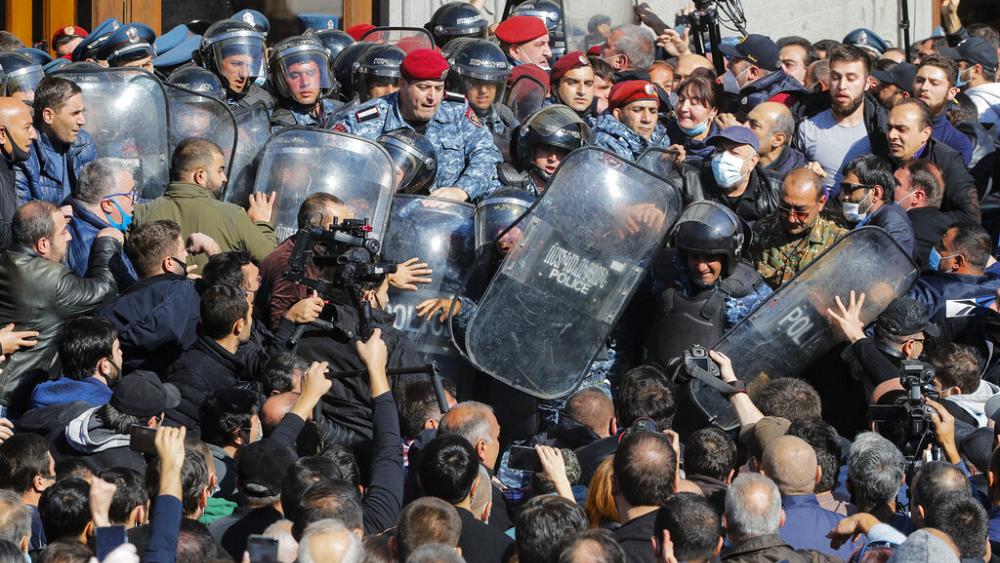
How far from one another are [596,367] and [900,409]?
1.87 meters

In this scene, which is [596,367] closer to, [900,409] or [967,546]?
[900,409]

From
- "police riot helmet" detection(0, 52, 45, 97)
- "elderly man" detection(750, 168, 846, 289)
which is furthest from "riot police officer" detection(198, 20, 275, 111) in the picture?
"elderly man" detection(750, 168, 846, 289)

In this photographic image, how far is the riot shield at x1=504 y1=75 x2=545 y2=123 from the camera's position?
1062 centimetres

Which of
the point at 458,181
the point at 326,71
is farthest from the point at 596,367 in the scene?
the point at 326,71

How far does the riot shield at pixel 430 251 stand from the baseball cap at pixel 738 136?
4.51ft

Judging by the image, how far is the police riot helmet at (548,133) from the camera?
884cm

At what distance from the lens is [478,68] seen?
32.6 ft

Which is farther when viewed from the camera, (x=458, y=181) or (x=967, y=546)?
(x=458, y=181)

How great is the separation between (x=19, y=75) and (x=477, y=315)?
11.0 feet

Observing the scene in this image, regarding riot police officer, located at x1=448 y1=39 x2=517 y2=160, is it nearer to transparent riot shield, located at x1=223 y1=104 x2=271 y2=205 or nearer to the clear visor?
transparent riot shield, located at x1=223 y1=104 x2=271 y2=205

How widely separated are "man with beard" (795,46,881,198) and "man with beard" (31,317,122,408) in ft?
14.9

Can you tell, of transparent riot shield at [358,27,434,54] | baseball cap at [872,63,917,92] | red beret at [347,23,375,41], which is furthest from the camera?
red beret at [347,23,375,41]

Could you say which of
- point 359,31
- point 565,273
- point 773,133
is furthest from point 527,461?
point 359,31

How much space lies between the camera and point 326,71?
999cm
